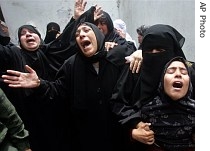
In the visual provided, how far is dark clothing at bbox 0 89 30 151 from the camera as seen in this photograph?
5.90 ft

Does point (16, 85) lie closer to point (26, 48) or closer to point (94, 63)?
point (94, 63)

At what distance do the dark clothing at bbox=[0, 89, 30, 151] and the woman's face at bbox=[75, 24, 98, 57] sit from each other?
680 millimetres

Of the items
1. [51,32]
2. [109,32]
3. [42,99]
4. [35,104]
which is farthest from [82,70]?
[51,32]

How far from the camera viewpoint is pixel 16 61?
2.65 m

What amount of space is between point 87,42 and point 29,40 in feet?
3.00

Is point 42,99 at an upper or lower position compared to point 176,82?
lower

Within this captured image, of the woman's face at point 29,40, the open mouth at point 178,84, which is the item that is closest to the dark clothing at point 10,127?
the open mouth at point 178,84

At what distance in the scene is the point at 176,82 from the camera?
176cm

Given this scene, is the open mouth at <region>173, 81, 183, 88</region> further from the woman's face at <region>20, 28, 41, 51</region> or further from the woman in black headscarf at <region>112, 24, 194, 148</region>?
the woman's face at <region>20, 28, 41, 51</region>

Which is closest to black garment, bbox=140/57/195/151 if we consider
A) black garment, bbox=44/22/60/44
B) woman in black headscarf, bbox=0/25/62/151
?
woman in black headscarf, bbox=0/25/62/151

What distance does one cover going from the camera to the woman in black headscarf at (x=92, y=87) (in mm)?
2303

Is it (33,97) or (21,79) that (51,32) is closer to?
(33,97)

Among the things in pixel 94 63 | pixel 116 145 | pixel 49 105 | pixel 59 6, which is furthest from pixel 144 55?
pixel 59 6
